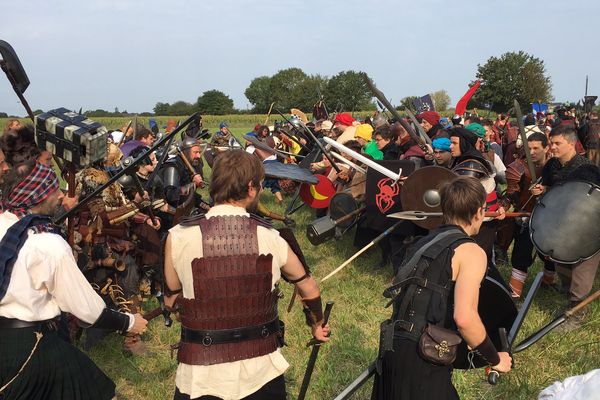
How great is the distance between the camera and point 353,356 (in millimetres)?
3865

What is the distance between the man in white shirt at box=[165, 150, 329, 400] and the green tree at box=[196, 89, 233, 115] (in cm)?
7063

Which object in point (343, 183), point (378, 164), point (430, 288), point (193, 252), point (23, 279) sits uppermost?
point (193, 252)

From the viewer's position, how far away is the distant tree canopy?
197ft

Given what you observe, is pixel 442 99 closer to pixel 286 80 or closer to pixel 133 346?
pixel 286 80

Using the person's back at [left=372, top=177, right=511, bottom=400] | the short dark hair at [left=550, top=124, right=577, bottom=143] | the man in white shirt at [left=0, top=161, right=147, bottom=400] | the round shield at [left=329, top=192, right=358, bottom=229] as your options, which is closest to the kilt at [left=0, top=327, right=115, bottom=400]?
the man in white shirt at [left=0, top=161, right=147, bottom=400]

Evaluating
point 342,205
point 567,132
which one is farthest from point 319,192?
point 567,132

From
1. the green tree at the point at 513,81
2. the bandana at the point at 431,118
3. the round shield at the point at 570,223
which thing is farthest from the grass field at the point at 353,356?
the green tree at the point at 513,81

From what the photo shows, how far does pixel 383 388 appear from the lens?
230 cm

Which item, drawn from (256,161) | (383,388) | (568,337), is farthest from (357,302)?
(256,161)

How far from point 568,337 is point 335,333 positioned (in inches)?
75.9

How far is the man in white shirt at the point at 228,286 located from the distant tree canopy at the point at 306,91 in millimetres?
37656

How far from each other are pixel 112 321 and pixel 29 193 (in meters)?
0.71

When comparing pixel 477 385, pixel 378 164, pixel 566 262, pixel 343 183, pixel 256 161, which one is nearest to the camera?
pixel 256 161

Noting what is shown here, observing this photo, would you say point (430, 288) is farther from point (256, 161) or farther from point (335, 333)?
point (335, 333)
